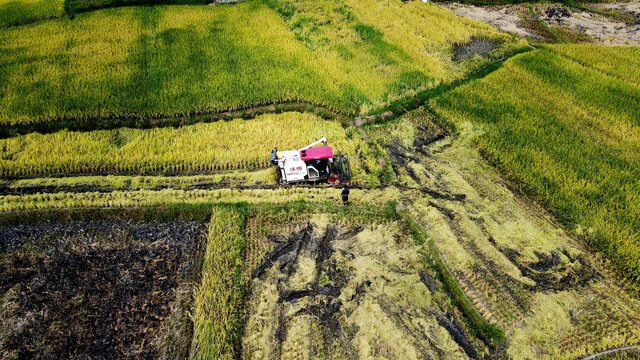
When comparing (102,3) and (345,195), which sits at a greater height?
(102,3)

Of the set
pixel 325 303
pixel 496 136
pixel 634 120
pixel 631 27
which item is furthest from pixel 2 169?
pixel 631 27

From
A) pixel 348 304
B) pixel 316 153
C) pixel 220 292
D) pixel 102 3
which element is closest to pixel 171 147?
pixel 316 153

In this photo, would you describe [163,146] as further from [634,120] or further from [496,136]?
[634,120]

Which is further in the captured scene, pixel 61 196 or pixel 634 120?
pixel 634 120

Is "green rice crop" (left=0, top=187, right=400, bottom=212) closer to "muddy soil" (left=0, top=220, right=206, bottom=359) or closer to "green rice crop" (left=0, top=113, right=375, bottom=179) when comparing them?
"muddy soil" (left=0, top=220, right=206, bottom=359)

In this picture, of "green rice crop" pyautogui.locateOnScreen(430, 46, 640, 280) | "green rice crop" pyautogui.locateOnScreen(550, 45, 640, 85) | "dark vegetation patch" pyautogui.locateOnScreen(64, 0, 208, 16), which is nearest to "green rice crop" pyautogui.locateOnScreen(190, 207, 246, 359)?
"green rice crop" pyautogui.locateOnScreen(430, 46, 640, 280)

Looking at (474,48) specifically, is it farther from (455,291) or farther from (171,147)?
(171,147)

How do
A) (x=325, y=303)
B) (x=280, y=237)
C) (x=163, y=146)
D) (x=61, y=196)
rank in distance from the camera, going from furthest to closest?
(x=163, y=146), (x=61, y=196), (x=280, y=237), (x=325, y=303)
